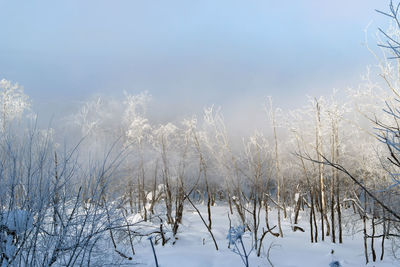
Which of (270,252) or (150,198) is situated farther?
(150,198)

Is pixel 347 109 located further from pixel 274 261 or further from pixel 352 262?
pixel 274 261

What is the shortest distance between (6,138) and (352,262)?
10034 millimetres

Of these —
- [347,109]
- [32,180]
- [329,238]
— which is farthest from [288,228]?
[32,180]

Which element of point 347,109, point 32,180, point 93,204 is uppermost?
point 347,109

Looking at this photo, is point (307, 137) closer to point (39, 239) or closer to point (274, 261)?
point (274, 261)

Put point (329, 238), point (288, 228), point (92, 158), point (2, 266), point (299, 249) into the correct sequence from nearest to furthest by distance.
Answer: point (2, 266) < point (92, 158) < point (299, 249) < point (329, 238) < point (288, 228)

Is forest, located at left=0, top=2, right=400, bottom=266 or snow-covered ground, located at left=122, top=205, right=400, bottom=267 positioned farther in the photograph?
snow-covered ground, located at left=122, top=205, right=400, bottom=267

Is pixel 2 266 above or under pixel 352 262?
above

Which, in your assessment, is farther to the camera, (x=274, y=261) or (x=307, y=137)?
(x=307, y=137)

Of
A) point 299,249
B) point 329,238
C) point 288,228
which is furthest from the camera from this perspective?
point 288,228

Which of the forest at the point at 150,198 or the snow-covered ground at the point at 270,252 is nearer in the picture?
the forest at the point at 150,198

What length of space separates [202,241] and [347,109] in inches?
292

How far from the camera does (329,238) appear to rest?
10742mm

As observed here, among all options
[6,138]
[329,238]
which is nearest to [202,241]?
[329,238]
